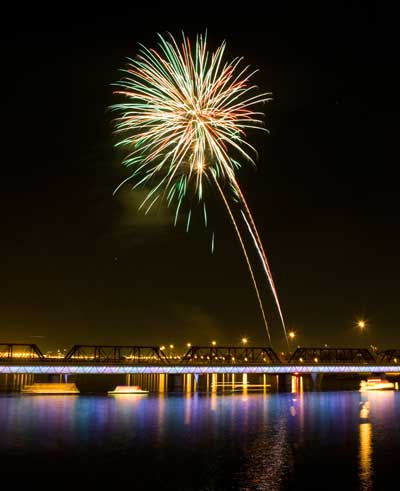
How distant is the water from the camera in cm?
4266

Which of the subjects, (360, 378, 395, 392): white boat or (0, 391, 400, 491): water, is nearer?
(0, 391, 400, 491): water

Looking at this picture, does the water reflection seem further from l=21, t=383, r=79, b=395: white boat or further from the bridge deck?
the bridge deck

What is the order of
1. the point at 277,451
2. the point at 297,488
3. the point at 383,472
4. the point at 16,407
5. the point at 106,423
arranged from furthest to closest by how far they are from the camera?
the point at 16,407, the point at 106,423, the point at 277,451, the point at 383,472, the point at 297,488

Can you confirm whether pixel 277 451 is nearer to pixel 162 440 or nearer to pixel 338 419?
pixel 162 440

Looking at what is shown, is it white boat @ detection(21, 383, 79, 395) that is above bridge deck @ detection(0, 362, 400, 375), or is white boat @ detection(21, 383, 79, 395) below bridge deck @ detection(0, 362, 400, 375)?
below

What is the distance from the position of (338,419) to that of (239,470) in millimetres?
41900

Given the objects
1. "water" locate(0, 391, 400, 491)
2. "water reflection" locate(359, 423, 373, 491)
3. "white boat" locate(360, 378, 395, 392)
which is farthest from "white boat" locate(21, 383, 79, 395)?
"water reflection" locate(359, 423, 373, 491)

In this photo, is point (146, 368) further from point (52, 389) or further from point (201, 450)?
point (201, 450)

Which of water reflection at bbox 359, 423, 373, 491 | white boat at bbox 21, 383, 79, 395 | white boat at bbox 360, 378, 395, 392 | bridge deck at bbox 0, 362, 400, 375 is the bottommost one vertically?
white boat at bbox 360, 378, 395, 392

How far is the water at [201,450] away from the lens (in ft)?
140

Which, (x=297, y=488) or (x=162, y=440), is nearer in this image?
(x=297, y=488)

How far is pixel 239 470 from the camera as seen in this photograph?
4569cm

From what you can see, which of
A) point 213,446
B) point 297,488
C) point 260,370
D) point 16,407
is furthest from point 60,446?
point 260,370

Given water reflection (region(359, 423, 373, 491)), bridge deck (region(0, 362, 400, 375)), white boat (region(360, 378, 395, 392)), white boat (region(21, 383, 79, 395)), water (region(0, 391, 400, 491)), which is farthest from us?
white boat (region(360, 378, 395, 392))
